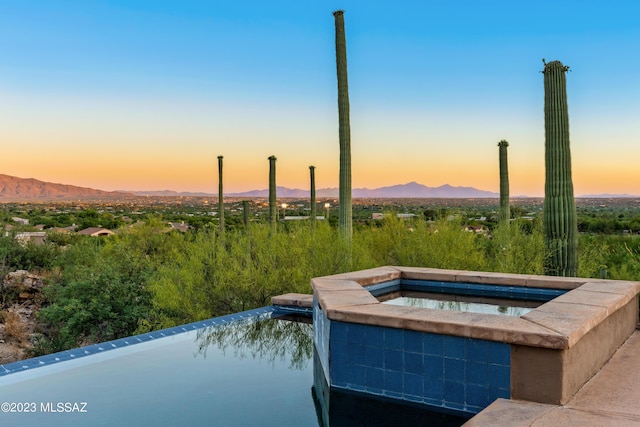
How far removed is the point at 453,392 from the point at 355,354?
0.99 m

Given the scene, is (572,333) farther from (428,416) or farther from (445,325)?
(428,416)

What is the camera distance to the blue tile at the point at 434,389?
4.65 metres

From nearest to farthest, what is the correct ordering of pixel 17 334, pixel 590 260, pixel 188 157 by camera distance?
1. pixel 590 260
2. pixel 17 334
3. pixel 188 157

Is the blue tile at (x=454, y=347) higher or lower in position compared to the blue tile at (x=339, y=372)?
higher

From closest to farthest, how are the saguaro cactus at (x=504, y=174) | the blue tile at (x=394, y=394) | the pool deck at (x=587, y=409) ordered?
the pool deck at (x=587, y=409), the blue tile at (x=394, y=394), the saguaro cactus at (x=504, y=174)

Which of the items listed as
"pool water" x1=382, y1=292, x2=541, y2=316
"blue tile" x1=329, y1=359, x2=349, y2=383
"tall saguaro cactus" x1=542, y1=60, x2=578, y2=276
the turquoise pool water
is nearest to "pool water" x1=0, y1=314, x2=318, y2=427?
the turquoise pool water

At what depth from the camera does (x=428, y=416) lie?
4.64 metres

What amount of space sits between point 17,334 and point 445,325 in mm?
15849

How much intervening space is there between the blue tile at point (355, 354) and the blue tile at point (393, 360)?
252mm

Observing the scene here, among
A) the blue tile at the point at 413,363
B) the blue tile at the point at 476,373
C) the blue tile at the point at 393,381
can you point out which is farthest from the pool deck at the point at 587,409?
the blue tile at the point at 393,381

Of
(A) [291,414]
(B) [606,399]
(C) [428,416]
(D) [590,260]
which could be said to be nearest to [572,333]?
(B) [606,399]

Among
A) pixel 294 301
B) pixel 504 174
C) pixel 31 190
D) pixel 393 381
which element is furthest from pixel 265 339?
pixel 31 190

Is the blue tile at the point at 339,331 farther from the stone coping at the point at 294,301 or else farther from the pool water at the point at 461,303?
the stone coping at the point at 294,301

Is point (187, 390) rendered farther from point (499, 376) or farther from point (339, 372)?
point (499, 376)
